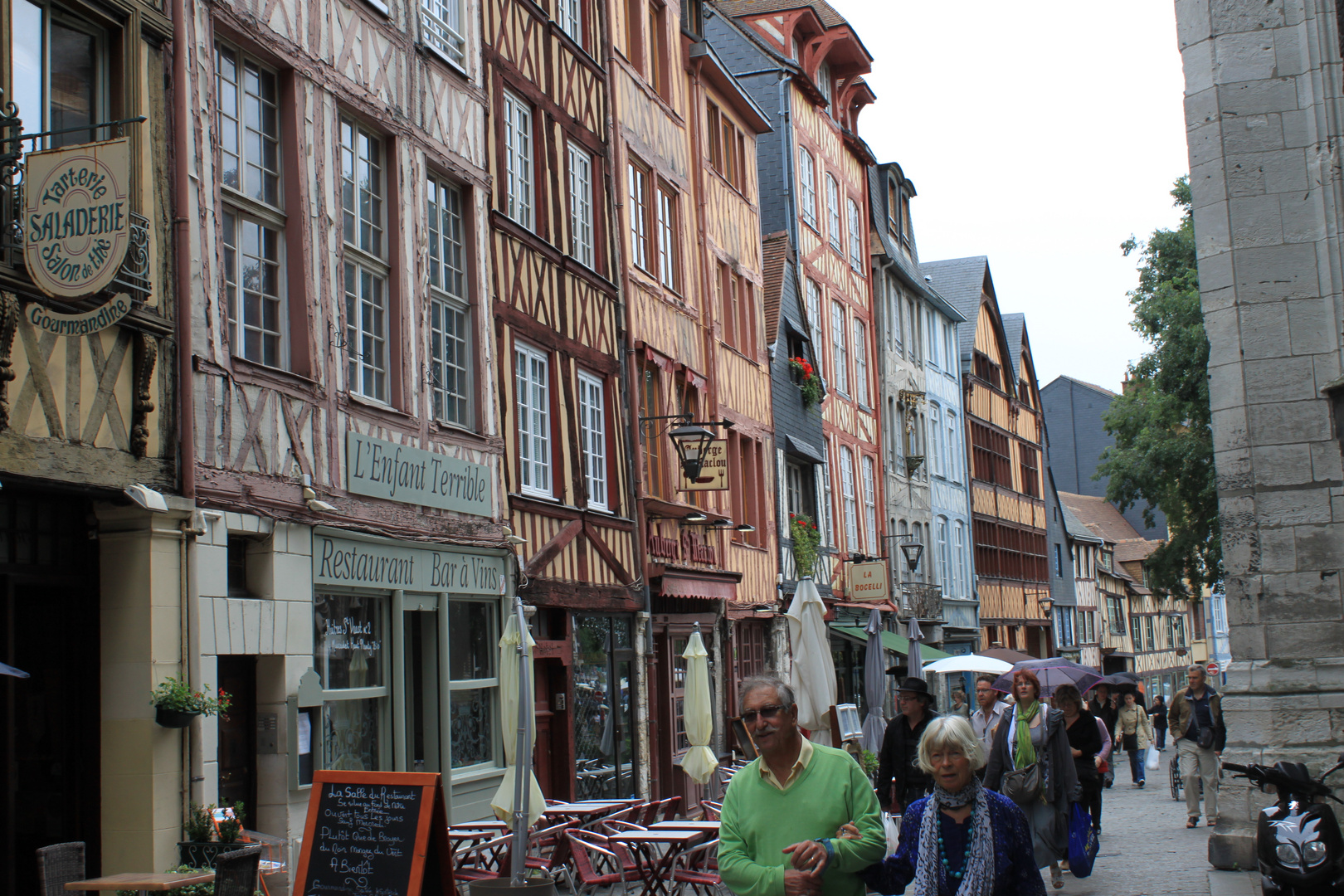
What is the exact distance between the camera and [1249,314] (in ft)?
35.7

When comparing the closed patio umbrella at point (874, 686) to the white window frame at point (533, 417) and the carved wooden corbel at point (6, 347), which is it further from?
the carved wooden corbel at point (6, 347)

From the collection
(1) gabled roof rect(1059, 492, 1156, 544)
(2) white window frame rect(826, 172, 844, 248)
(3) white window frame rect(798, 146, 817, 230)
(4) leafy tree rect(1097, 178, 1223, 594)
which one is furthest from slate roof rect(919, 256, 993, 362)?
(1) gabled roof rect(1059, 492, 1156, 544)

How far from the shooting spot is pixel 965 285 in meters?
41.7

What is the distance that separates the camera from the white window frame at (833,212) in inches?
1084

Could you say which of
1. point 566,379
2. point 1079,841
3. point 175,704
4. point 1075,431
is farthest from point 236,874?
point 1075,431

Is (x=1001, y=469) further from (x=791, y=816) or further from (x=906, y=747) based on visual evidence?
(x=791, y=816)

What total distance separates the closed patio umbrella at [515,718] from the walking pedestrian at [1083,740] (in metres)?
3.82

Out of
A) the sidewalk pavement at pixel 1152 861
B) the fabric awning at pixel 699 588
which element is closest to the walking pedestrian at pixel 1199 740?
the sidewalk pavement at pixel 1152 861

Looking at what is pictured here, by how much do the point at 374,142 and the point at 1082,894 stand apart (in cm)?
755

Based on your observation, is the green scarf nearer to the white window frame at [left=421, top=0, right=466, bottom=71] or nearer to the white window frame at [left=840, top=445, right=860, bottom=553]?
the white window frame at [left=421, top=0, right=466, bottom=71]

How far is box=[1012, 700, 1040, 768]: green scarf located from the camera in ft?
31.3

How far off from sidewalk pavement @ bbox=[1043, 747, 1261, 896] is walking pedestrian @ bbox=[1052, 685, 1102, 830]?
56cm

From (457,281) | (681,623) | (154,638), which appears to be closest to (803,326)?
(681,623)

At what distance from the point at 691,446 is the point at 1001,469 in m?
27.0
